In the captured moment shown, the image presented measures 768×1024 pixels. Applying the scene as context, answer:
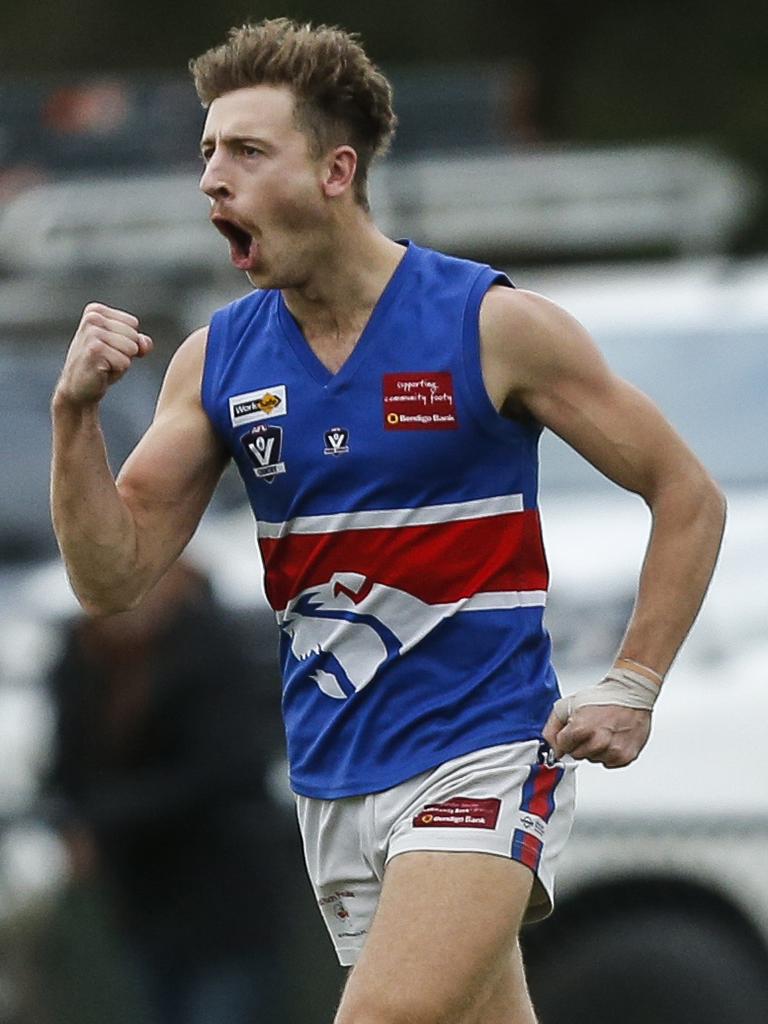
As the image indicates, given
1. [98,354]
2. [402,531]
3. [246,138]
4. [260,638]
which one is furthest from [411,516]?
[260,638]

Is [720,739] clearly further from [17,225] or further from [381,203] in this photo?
[17,225]

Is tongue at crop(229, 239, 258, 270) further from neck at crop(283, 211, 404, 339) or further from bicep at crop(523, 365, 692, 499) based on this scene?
bicep at crop(523, 365, 692, 499)

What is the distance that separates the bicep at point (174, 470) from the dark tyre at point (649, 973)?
274 centimetres

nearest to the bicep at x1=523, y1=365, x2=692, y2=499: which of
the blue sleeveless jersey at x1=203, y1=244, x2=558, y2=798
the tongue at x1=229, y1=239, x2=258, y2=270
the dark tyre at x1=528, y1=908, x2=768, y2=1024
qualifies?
the blue sleeveless jersey at x1=203, y1=244, x2=558, y2=798

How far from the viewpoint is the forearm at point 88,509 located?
469 centimetres

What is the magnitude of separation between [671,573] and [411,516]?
503 millimetres

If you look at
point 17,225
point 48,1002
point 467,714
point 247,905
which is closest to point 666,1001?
point 247,905

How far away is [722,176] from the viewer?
39.5 ft

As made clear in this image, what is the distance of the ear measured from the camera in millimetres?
4832

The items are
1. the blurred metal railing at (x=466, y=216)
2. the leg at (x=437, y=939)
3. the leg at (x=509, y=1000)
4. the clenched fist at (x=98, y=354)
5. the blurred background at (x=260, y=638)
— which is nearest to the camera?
the leg at (x=437, y=939)

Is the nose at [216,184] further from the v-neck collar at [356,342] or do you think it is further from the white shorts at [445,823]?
the white shorts at [445,823]

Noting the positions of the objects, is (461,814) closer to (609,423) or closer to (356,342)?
(609,423)

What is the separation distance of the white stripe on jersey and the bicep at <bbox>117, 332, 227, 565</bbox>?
0.89ft

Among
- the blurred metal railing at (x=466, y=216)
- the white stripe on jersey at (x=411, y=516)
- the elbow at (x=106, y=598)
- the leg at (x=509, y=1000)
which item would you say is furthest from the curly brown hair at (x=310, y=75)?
the blurred metal railing at (x=466, y=216)
